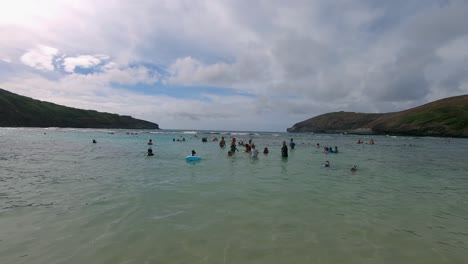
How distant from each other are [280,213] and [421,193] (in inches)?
371

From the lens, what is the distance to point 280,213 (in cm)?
1045

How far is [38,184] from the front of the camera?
15094 millimetres

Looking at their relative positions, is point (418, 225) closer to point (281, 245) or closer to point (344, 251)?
point (344, 251)

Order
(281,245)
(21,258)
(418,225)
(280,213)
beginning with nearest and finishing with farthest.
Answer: (21,258) < (281,245) < (418,225) < (280,213)

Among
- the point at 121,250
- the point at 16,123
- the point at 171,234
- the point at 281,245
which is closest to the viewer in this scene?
the point at 121,250

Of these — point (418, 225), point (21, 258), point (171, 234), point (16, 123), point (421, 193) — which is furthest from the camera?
point (16, 123)

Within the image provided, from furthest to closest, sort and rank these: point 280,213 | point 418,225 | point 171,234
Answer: point 280,213
point 418,225
point 171,234

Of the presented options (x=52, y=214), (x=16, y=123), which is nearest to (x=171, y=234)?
(x=52, y=214)

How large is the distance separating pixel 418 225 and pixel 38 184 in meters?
17.9

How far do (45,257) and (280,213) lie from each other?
24.0 ft

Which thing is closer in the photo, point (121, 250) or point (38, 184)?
point (121, 250)

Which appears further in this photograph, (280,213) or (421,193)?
(421,193)

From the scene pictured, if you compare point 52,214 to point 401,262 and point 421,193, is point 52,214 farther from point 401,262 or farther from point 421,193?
point 421,193

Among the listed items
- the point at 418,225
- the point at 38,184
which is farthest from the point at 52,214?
the point at 418,225
